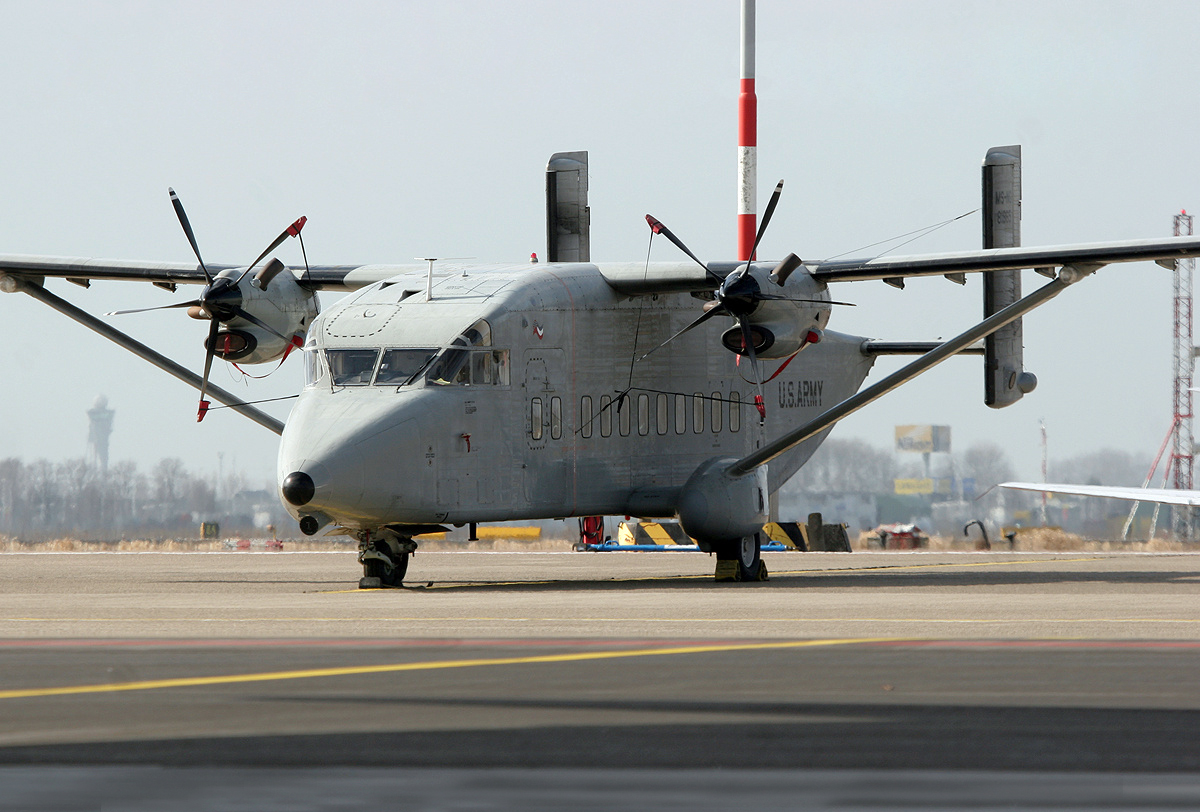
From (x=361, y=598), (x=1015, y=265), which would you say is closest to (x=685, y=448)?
(x=1015, y=265)

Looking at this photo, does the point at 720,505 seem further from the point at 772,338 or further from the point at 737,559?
the point at 772,338

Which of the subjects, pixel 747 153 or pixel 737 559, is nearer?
pixel 737 559

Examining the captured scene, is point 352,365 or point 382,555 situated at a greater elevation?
point 352,365

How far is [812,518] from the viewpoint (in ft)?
147

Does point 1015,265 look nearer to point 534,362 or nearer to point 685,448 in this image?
point 685,448

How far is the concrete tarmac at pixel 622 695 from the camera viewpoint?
20.7 feet

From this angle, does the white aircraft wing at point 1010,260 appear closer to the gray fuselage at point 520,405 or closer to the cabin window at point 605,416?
the gray fuselage at point 520,405

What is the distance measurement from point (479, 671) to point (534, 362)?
13.0m

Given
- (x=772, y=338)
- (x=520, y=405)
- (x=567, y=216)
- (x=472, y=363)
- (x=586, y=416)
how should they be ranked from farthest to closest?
1. (x=567, y=216)
2. (x=586, y=416)
3. (x=772, y=338)
4. (x=520, y=405)
5. (x=472, y=363)

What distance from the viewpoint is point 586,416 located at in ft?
79.3

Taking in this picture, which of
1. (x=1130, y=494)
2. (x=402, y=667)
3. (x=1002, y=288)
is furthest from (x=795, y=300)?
(x=1130, y=494)

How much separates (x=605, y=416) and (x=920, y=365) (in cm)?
493

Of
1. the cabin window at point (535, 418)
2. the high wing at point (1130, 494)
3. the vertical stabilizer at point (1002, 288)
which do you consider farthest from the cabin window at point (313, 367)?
the high wing at point (1130, 494)

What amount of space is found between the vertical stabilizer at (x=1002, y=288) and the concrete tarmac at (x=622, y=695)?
10.5 meters
